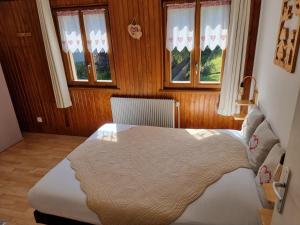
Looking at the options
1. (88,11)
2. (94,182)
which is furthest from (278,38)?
(88,11)

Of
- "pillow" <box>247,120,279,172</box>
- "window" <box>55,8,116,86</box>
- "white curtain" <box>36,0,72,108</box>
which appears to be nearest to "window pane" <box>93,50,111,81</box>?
"window" <box>55,8,116,86</box>

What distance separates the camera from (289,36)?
1609mm

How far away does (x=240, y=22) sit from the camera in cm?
256

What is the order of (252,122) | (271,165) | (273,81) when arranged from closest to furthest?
(271,165) → (273,81) → (252,122)

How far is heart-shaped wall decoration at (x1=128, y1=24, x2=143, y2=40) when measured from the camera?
2894mm

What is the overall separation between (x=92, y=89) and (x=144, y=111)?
932mm

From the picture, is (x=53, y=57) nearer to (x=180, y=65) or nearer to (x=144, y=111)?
(x=144, y=111)

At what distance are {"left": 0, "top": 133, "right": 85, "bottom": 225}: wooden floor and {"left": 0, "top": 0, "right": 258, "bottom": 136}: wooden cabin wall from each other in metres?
0.30

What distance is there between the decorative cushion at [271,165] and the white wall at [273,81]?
0.29 feet

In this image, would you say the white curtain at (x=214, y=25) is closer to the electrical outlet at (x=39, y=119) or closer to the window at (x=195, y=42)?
the window at (x=195, y=42)

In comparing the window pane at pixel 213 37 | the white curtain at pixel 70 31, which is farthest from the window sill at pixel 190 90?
the white curtain at pixel 70 31

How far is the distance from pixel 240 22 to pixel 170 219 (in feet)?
7.49

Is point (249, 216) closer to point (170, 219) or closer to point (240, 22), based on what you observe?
point (170, 219)

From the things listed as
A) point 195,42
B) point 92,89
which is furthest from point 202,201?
point 92,89
